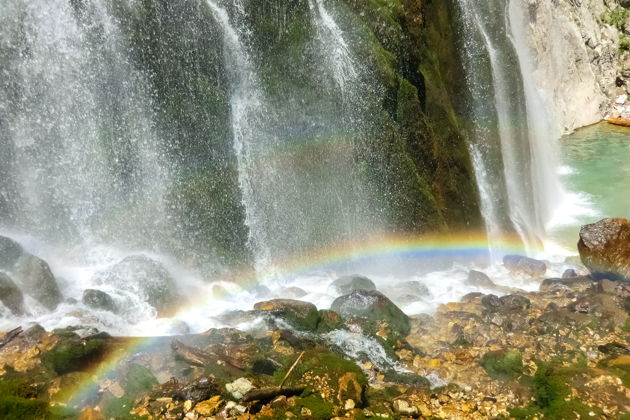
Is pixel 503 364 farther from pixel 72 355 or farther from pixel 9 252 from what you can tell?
pixel 9 252

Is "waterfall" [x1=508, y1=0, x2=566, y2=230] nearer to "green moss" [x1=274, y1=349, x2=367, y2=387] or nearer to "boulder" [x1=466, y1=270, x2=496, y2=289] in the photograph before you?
"boulder" [x1=466, y1=270, x2=496, y2=289]

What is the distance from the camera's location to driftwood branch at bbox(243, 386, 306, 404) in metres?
6.76

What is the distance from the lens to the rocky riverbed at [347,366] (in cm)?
679

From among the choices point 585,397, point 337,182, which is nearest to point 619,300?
point 585,397

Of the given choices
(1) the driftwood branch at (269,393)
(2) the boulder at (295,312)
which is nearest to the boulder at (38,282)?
(2) the boulder at (295,312)

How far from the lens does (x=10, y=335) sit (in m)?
8.24

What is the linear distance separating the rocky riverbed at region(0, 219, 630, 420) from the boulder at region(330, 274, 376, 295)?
132 centimetres

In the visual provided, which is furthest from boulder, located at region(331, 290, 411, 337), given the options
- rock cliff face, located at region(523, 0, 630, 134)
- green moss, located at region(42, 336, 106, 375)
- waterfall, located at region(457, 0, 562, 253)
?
rock cliff face, located at region(523, 0, 630, 134)

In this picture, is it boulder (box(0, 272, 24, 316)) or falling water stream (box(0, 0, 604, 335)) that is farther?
falling water stream (box(0, 0, 604, 335))

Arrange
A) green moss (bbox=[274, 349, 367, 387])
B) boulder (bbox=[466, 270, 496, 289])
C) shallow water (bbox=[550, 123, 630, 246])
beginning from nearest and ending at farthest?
green moss (bbox=[274, 349, 367, 387])
boulder (bbox=[466, 270, 496, 289])
shallow water (bbox=[550, 123, 630, 246])

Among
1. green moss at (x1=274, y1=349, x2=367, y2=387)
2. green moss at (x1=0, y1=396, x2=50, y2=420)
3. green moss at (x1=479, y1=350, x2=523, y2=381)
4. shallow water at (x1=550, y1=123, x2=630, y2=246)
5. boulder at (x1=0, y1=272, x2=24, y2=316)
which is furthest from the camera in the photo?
shallow water at (x1=550, y1=123, x2=630, y2=246)

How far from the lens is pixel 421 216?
13227mm

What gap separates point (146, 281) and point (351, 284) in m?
4.84

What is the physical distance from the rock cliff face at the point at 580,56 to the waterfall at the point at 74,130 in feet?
78.6
